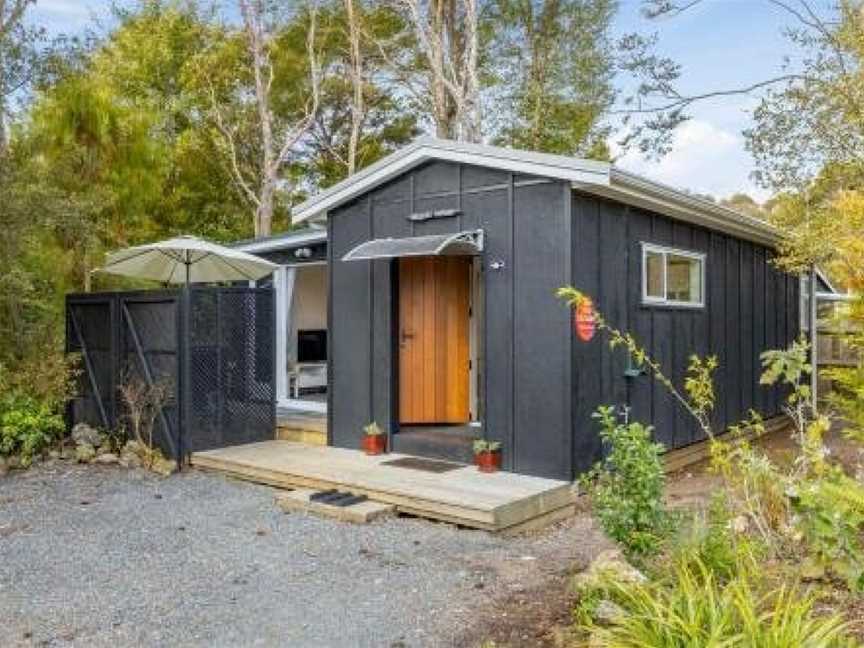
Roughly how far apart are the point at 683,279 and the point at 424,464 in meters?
3.61

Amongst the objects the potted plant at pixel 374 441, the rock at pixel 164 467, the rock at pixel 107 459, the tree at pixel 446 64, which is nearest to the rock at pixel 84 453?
the rock at pixel 107 459

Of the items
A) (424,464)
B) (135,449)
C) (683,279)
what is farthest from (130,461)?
(683,279)

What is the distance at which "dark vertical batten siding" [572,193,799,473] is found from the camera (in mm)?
6477

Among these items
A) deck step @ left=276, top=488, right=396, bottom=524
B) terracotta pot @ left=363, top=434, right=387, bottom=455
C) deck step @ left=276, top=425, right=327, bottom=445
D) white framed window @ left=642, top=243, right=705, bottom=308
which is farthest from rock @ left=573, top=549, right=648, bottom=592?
deck step @ left=276, top=425, right=327, bottom=445

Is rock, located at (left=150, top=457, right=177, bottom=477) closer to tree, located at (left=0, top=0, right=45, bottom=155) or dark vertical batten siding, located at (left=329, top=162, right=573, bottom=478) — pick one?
dark vertical batten siding, located at (left=329, top=162, right=573, bottom=478)

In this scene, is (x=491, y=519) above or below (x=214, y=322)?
below

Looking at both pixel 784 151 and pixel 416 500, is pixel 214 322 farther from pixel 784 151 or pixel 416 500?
pixel 784 151

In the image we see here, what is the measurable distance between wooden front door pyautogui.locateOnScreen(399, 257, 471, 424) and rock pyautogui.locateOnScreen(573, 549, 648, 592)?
163 inches

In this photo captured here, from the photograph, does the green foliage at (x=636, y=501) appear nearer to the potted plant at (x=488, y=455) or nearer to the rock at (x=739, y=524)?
the rock at (x=739, y=524)

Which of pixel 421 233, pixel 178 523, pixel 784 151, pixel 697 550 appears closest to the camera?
pixel 697 550

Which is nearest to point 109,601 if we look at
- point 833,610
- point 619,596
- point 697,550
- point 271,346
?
point 619,596

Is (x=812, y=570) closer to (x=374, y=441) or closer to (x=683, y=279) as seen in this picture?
(x=374, y=441)

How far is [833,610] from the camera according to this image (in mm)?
3191

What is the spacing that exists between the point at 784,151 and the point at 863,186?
122 cm
